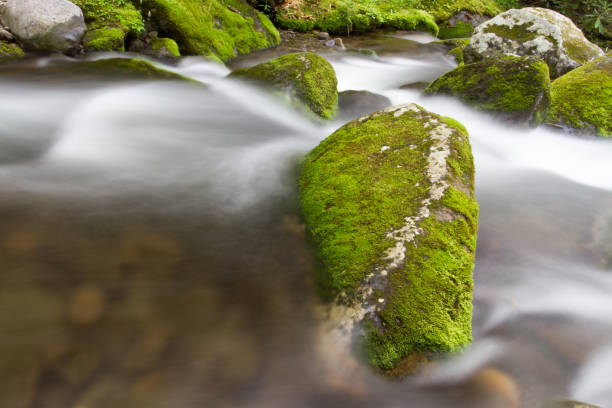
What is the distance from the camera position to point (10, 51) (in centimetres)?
684

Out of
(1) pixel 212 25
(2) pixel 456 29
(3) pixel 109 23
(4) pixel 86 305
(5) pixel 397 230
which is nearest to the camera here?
(4) pixel 86 305

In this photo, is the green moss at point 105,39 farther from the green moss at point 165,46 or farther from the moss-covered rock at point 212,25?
the moss-covered rock at point 212,25

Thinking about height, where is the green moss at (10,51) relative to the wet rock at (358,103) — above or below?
above

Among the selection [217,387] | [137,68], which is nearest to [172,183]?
[217,387]

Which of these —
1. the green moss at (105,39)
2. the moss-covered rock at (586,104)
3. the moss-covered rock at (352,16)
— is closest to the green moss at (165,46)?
the green moss at (105,39)

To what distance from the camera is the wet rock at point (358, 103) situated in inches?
256

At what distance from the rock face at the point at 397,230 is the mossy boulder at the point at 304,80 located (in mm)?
2389

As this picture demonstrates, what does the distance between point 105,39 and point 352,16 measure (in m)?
10.1

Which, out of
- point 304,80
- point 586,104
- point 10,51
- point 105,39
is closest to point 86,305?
point 304,80

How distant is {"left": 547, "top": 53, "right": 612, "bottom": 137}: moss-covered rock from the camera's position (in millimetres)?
6445

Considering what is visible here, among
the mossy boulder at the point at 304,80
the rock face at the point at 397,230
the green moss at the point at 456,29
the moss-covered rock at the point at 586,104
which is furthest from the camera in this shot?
the green moss at the point at 456,29

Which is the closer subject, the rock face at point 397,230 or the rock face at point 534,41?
the rock face at point 397,230

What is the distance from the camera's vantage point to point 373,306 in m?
2.30

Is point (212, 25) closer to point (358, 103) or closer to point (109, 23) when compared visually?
point (109, 23)
